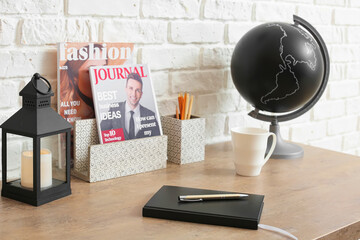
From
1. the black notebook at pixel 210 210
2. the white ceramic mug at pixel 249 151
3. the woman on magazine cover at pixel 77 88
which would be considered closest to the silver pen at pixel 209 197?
the black notebook at pixel 210 210

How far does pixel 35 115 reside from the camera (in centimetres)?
88

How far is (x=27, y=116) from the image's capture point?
89cm

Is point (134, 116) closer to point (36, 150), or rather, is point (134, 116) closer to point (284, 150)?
point (36, 150)

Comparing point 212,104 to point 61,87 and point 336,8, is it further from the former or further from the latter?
point 336,8

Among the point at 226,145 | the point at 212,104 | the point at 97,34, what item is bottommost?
the point at 226,145

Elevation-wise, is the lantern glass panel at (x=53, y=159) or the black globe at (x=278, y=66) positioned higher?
the black globe at (x=278, y=66)

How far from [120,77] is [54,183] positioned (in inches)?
12.3

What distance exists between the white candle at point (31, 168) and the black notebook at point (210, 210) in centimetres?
20

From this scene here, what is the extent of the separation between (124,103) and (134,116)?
39 millimetres

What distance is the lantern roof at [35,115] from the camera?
88 cm

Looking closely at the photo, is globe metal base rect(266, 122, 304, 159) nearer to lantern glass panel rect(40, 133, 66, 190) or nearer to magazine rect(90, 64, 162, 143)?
magazine rect(90, 64, 162, 143)

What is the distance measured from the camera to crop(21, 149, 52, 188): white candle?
2.95 ft

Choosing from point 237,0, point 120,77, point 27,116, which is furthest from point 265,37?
point 27,116

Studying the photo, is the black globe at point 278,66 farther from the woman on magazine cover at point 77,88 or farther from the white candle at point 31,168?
the white candle at point 31,168
